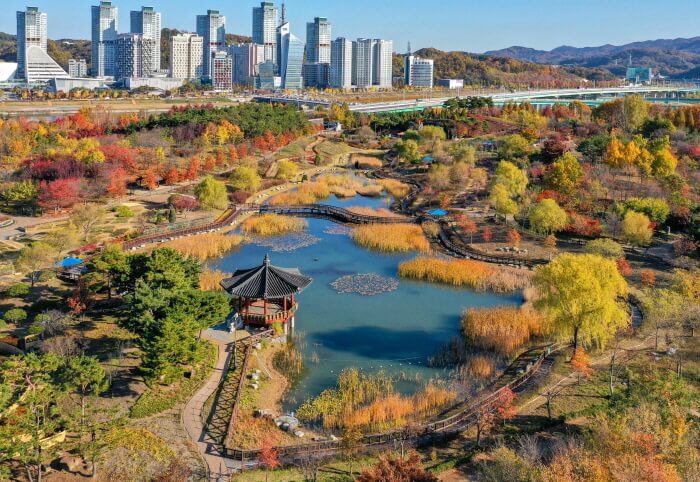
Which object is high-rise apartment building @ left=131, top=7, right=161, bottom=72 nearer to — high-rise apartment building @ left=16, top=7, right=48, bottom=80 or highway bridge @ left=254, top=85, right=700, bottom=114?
Answer: high-rise apartment building @ left=16, top=7, right=48, bottom=80

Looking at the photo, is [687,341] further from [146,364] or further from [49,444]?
[49,444]

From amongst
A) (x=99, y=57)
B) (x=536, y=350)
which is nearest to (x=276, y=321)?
(x=536, y=350)

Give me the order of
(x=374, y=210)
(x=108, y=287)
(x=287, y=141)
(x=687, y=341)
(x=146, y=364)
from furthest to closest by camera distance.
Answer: (x=287, y=141)
(x=374, y=210)
(x=108, y=287)
(x=687, y=341)
(x=146, y=364)

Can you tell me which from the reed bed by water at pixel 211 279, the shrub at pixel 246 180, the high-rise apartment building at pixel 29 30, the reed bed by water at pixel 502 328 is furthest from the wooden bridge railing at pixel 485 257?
the high-rise apartment building at pixel 29 30

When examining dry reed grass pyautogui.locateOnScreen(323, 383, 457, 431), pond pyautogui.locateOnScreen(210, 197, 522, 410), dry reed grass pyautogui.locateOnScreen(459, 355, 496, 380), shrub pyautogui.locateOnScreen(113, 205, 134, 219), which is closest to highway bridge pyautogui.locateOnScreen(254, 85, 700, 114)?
shrub pyautogui.locateOnScreen(113, 205, 134, 219)

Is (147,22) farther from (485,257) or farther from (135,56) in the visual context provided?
(485,257)

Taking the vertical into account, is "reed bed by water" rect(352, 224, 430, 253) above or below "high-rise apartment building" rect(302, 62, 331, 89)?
below

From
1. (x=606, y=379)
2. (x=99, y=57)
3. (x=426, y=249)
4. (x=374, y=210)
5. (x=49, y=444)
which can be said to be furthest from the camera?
(x=99, y=57)
